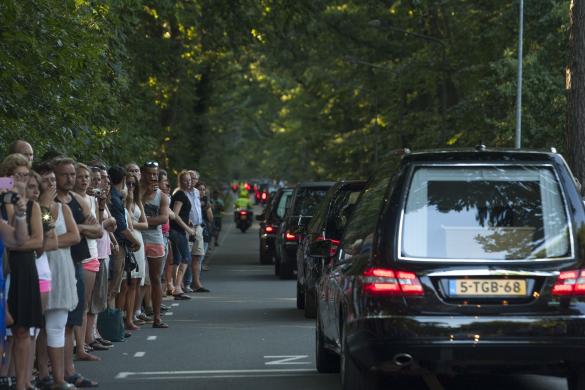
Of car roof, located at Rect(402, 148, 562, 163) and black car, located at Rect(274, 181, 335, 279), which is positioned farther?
black car, located at Rect(274, 181, 335, 279)

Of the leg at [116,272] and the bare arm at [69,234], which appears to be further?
the leg at [116,272]

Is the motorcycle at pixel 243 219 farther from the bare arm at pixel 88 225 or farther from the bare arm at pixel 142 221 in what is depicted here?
the bare arm at pixel 88 225

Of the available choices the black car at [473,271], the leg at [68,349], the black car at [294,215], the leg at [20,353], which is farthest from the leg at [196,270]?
the black car at [473,271]

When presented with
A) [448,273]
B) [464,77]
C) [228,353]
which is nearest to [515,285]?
[448,273]

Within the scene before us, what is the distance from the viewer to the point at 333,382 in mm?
11898

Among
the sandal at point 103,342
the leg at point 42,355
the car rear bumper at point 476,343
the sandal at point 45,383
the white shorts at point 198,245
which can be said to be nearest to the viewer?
the car rear bumper at point 476,343

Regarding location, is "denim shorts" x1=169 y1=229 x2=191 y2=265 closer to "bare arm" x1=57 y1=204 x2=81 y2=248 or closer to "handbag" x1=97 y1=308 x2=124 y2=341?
"handbag" x1=97 y1=308 x2=124 y2=341

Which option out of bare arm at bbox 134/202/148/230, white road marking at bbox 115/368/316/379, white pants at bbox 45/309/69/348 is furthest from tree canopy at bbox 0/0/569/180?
white pants at bbox 45/309/69/348

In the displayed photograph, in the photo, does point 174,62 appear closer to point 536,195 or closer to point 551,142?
point 551,142

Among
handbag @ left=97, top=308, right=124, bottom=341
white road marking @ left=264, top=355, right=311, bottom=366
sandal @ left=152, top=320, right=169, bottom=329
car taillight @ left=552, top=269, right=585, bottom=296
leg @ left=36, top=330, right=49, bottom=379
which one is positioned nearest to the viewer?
car taillight @ left=552, top=269, right=585, bottom=296

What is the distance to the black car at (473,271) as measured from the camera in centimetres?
885

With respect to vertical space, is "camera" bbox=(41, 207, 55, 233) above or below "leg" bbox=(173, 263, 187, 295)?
above

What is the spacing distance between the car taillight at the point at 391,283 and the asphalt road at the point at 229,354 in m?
2.49

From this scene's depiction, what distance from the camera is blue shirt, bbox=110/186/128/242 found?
15.9m
